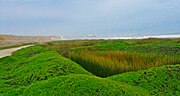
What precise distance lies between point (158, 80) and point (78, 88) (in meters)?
2.35

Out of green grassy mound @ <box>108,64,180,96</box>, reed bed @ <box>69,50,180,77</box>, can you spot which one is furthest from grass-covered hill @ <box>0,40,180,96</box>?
reed bed @ <box>69,50,180,77</box>

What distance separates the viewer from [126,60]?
10484 millimetres

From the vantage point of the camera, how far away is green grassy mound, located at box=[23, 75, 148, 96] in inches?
209

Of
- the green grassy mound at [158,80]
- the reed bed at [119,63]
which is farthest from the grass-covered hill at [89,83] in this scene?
the reed bed at [119,63]

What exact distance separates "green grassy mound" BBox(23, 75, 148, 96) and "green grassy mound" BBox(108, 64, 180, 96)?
75 centimetres

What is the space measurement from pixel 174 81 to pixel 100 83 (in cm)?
224

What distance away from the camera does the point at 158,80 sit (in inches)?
271

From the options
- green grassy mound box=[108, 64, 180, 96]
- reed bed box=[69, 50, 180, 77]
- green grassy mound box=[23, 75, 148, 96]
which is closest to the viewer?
green grassy mound box=[23, 75, 148, 96]

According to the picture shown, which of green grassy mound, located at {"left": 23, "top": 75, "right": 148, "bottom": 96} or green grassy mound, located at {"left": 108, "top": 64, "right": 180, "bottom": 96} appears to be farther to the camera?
green grassy mound, located at {"left": 108, "top": 64, "right": 180, "bottom": 96}

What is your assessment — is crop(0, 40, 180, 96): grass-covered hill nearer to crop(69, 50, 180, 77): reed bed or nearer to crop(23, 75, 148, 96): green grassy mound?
crop(23, 75, 148, 96): green grassy mound

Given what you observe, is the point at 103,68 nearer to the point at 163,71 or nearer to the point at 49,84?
the point at 163,71

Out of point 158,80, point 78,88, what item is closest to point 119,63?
point 158,80

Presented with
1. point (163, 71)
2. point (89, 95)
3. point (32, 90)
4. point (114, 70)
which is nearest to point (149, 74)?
point (163, 71)

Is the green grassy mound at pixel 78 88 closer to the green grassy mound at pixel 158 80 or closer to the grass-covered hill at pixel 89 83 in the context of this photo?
the grass-covered hill at pixel 89 83
